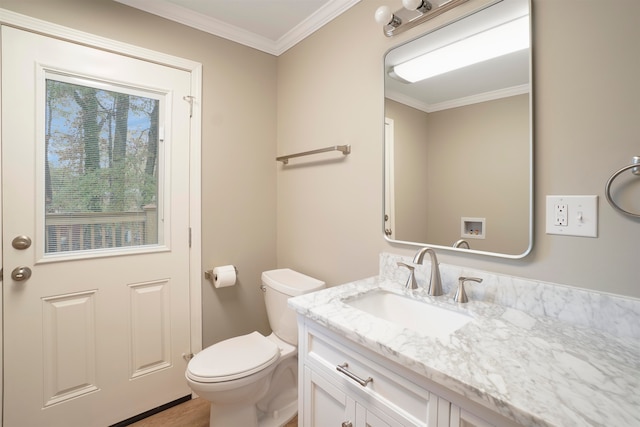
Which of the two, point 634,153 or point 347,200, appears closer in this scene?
point 634,153

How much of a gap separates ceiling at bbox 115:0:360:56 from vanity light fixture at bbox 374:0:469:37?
1.24 ft

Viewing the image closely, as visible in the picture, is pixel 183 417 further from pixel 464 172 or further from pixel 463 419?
pixel 464 172

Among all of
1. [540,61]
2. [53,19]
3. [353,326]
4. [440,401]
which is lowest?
[440,401]

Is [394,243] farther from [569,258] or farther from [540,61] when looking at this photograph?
[540,61]

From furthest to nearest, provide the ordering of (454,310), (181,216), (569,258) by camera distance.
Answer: (181,216) → (454,310) → (569,258)

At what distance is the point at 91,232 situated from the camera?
156cm

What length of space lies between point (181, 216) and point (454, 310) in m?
1.57

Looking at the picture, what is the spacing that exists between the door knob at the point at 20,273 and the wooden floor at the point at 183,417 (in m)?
1.00

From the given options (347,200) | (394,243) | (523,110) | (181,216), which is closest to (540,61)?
(523,110)

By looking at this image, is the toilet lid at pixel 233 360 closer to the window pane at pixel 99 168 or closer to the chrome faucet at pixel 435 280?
the window pane at pixel 99 168

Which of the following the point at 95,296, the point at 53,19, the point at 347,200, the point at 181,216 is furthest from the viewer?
the point at 181,216

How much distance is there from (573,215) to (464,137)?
479 mm

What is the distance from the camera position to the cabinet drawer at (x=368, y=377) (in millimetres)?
751

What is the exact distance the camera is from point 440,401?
2.29 ft
